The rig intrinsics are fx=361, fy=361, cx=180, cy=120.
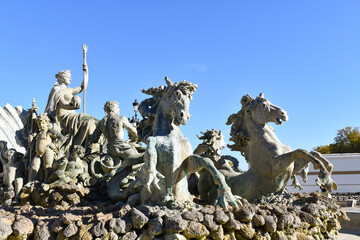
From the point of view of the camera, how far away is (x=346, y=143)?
30.9 m

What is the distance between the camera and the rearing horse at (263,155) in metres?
5.26

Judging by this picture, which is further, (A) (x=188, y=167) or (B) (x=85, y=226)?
(A) (x=188, y=167)

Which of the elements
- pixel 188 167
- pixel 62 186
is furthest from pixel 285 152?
pixel 62 186

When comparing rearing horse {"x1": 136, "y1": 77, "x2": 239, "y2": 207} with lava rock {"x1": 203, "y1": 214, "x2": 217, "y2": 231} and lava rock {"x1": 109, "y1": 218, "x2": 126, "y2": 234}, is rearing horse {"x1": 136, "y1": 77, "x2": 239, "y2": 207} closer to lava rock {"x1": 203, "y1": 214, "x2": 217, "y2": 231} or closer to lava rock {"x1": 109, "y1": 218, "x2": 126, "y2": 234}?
lava rock {"x1": 203, "y1": 214, "x2": 217, "y2": 231}

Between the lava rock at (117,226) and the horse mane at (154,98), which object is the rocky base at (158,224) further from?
the horse mane at (154,98)

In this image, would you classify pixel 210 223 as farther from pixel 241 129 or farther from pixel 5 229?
pixel 241 129

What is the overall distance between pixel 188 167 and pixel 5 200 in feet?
11.7

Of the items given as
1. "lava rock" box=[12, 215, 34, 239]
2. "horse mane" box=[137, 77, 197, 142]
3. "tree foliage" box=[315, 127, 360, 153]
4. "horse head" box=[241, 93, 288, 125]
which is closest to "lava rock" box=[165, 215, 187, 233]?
"lava rock" box=[12, 215, 34, 239]

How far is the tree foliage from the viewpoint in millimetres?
29953

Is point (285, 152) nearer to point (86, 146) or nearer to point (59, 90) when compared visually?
point (86, 146)

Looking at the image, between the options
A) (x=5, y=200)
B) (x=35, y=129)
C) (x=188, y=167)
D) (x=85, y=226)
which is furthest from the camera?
(x=35, y=129)

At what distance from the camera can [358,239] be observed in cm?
623

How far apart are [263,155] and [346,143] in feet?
93.7

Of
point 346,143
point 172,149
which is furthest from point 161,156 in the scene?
point 346,143
